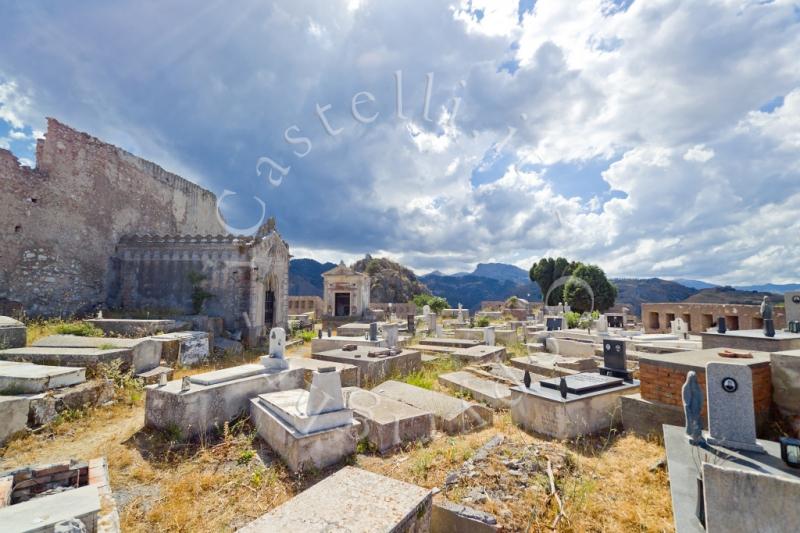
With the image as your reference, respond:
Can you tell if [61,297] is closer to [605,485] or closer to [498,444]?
[498,444]

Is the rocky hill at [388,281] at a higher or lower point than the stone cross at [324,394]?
higher

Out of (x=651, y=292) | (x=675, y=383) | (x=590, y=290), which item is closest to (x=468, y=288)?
(x=651, y=292)

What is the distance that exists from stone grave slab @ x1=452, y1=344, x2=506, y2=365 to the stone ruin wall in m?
12.8

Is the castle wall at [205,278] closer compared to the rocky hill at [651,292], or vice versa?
the castle wall at [205,278]

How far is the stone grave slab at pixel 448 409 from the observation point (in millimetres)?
5184

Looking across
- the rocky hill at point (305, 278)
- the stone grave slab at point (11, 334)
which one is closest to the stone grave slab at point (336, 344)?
the stone grave slab at point (11, 334)

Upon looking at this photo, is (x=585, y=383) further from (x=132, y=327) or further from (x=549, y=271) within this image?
(x=549, y=271)

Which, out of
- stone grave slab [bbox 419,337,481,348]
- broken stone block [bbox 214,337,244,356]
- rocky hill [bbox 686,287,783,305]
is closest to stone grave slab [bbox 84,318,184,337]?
broken stone block [bbox 214,337,244,356]

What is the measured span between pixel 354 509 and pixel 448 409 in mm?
3086

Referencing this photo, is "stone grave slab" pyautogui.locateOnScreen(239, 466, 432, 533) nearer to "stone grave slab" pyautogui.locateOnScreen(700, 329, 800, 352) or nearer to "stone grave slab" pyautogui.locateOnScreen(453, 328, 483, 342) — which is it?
"stone grave slab" pyautogui.locateOnScreen(700, 329, 800, 352)

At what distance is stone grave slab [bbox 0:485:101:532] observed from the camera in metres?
2.14

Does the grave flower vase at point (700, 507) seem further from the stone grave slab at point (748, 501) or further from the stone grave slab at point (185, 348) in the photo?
the stone grave slab at point (185, 348)

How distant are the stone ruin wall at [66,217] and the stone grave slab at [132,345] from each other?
5.40 meters

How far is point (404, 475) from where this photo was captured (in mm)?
3781
